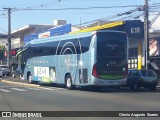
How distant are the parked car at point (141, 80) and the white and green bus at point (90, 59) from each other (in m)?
2.83

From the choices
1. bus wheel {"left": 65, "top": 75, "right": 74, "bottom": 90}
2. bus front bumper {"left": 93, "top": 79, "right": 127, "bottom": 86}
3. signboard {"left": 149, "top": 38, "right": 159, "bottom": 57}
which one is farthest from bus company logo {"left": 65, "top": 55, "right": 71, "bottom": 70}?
signboard {"left": 149, "top": 38, "right": 159, "bottom": 57}

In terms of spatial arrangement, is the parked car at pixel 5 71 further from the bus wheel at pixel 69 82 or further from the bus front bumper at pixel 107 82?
the bus front bumper at pixel 107 82

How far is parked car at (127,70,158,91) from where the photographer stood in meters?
28.3

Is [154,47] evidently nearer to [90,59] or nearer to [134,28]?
[134,28]

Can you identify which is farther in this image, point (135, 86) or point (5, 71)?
point (5, 71)

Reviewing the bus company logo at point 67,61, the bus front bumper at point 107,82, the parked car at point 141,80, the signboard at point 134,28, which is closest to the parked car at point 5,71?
the signboard at point 134,28

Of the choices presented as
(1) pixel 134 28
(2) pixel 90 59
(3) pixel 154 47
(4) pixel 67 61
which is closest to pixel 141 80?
(2) pixel 90 59

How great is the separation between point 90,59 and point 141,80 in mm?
4864

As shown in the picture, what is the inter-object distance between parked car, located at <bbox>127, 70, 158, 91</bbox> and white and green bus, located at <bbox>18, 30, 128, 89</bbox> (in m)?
2.83

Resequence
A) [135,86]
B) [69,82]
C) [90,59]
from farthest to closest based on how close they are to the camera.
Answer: [135,86]
[69,82]
[90,59]

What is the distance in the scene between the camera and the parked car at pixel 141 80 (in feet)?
92.9

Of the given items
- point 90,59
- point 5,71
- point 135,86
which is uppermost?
point 90,59

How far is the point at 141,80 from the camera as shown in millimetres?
28281

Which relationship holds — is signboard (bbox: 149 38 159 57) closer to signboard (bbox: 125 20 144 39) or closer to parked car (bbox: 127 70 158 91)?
signboard (bbox: 125 20 144 39)
